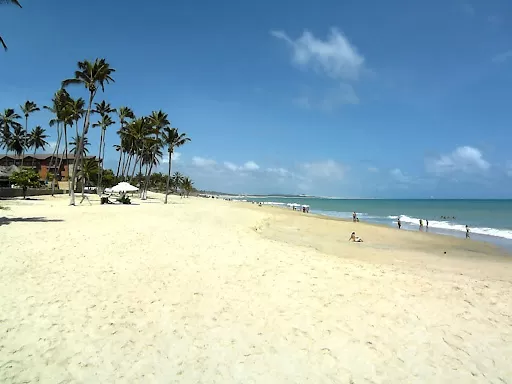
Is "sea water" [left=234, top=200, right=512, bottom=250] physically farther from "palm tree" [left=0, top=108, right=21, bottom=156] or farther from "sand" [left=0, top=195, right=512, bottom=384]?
"palm tree" [left=0, top=108, right=21, bottom=156]

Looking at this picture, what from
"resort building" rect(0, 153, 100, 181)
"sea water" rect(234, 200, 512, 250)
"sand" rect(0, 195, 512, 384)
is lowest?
"sand" rect(0, 195, 512, 384)

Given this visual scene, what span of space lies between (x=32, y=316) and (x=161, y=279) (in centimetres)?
270

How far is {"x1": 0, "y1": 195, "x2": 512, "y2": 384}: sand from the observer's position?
15.8 ft

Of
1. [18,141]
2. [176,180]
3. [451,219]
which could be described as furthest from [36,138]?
[451,219]

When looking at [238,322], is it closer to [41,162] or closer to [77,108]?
[77,108]

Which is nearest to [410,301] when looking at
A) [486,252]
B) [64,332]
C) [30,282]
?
[64,332]

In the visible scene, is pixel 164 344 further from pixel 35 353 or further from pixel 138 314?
pixel 35 353

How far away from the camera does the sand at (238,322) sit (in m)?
4.82

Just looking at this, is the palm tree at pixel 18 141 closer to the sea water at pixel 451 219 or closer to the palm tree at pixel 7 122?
the palm tree at pixel 7 122

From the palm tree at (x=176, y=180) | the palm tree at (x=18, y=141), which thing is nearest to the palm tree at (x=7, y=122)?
the palm tree at (x=18, y=141)

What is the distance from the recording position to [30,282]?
24.2ft

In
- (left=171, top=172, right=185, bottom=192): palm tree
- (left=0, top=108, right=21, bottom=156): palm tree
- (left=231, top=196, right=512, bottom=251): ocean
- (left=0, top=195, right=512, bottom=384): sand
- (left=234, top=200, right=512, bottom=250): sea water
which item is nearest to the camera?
(left=0, top=195, right=512, bottom=384): sand

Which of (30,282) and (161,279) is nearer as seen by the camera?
(30,282)

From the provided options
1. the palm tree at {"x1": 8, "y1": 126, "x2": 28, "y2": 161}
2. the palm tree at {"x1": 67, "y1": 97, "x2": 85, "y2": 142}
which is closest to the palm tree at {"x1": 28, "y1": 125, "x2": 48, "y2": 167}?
the palm tree at {"x1": 8, "y1": 126, "x2": 28, "y2": 161}
